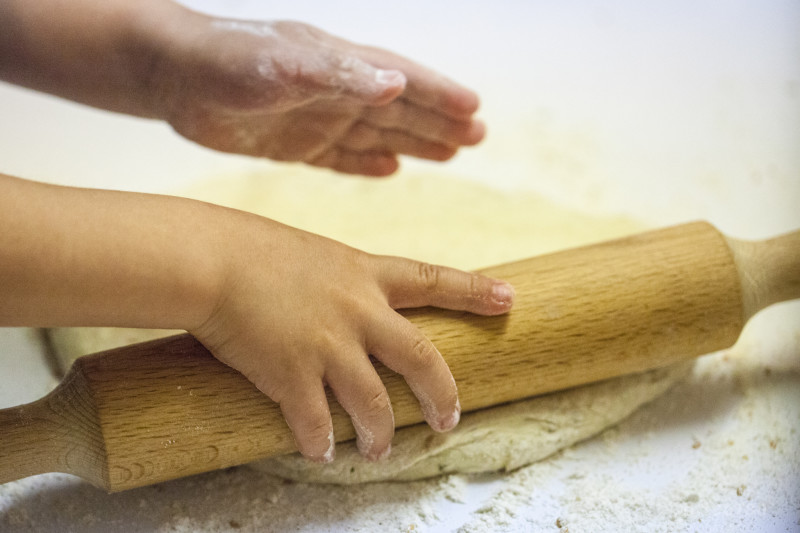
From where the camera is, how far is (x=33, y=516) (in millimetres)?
807

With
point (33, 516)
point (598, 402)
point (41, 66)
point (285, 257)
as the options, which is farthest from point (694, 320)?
point (41, 66)

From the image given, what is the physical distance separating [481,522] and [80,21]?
0.82 metres

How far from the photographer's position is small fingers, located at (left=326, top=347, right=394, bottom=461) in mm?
747

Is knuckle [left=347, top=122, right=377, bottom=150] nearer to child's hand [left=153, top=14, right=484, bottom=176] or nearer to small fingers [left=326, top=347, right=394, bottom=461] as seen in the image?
child's hand [left=153, top=14, right=484, bottom=176]

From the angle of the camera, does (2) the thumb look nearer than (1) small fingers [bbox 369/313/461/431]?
No

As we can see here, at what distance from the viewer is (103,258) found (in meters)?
0.65

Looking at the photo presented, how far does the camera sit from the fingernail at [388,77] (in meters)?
1.04

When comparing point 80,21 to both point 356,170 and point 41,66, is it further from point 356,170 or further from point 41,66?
point 356,170

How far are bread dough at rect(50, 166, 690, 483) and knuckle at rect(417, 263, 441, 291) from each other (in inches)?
7.4

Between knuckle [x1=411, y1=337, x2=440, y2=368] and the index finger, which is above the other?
the index finger

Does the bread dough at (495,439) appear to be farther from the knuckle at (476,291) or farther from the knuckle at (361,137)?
the knuckle at (361,137)

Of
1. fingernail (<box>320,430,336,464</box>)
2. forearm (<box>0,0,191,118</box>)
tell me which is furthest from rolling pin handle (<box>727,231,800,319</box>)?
forearm (<box>0,0,191,118</box>)

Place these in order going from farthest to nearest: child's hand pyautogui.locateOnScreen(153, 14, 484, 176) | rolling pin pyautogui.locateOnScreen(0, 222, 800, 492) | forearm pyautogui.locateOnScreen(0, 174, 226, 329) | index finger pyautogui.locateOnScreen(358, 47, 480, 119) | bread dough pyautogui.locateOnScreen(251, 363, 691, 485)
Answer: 1. index finger pyautogui.locateOnScreen(358, 47, 480, 119)
2. child's hand pyautogui.locateOnScreen(153, 14, 484, 176)
3. bread dough pyautogui.locateOnScreen(251, 363, 691, 485)
4. rolling pin pyautogui.locateOnScreen(0, 222, 800, 492)
5. forearm pyautogui.locateOnScreen(0, 174, 226, 329)

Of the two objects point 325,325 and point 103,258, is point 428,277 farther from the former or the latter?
point 103,258
